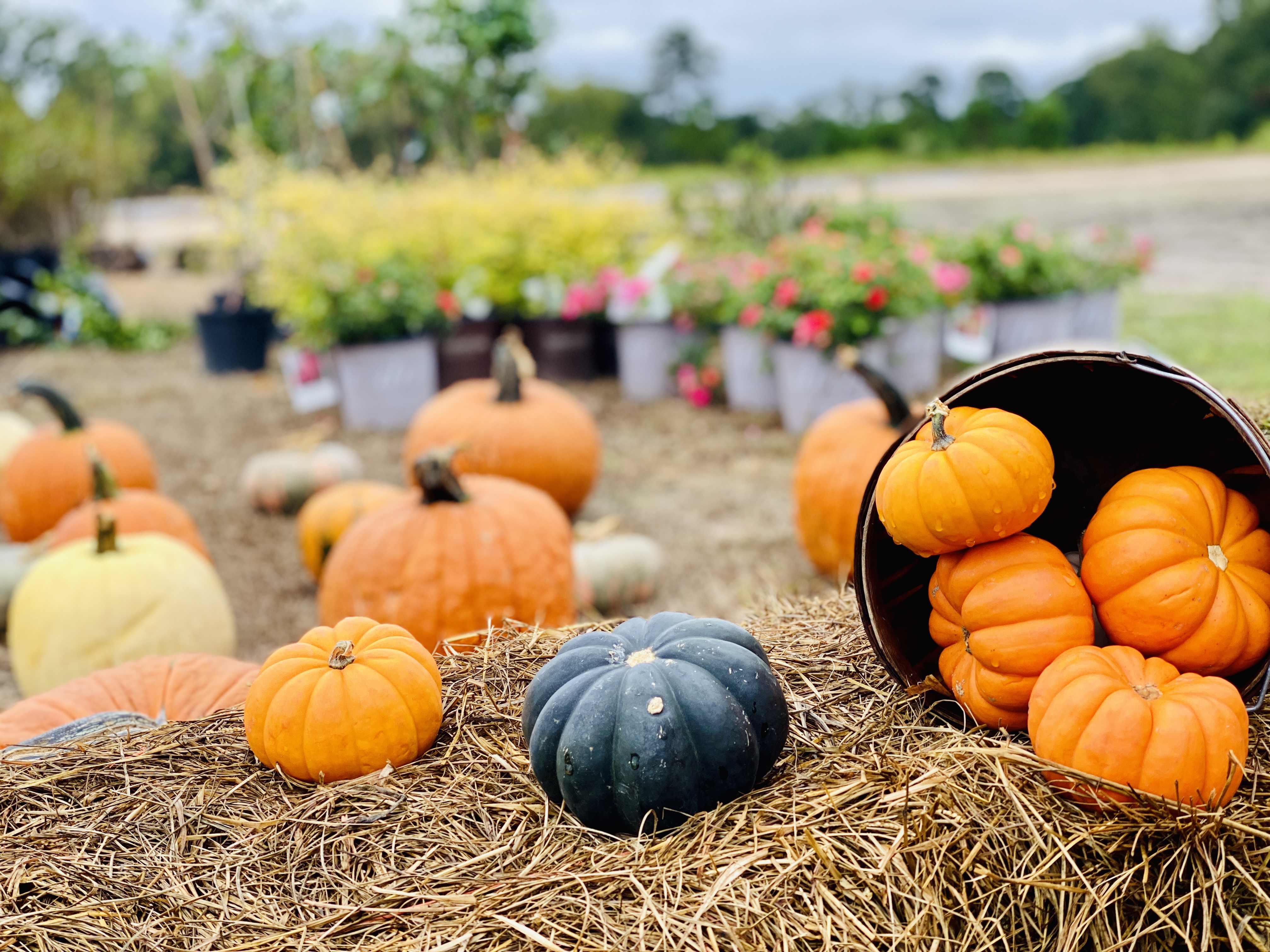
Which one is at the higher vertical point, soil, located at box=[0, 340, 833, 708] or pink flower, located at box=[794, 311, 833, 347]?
pink flower, located at box=[794, 311, 833, 347]

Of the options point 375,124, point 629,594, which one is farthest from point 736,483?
point 375,124

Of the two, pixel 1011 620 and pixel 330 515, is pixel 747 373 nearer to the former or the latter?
pixel 330 515

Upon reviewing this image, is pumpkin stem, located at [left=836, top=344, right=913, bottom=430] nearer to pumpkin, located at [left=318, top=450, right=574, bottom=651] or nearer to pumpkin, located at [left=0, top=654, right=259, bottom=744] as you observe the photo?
pumpkin, located at [left=318, top=450, right=574, bottom=651]

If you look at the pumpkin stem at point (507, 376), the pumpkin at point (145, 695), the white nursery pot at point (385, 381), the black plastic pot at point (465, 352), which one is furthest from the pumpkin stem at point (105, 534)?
the black plastic pot at point (465, 352)

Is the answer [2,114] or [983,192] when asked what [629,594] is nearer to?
[2,114]

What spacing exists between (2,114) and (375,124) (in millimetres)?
12284

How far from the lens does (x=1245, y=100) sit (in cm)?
3100

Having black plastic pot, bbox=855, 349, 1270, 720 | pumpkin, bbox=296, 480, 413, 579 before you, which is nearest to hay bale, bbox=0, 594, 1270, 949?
black plastic pot, bbox=855, 349, 1270, 720

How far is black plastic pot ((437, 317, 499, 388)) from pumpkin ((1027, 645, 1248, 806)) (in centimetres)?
711

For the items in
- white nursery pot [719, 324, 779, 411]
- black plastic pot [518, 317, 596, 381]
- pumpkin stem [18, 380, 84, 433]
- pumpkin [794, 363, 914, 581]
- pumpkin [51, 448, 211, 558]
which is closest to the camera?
pumpkin [794, 363, 914, 581]

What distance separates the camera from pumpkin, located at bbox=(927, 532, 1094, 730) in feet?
6.16

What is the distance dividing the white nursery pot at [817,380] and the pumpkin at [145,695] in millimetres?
4753

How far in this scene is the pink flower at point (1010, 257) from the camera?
790cm

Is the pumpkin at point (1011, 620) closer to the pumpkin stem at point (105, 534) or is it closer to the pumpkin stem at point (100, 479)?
the pumpkin stem at point (105, 534)
